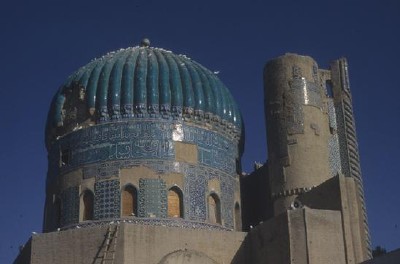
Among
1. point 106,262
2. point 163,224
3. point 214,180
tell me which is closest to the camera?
point 106,262

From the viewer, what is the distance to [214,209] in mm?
17797

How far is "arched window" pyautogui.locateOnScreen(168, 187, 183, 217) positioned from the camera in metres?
17.0

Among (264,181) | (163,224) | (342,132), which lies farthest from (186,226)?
(342,132)

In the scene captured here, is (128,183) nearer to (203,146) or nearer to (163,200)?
(163,200)

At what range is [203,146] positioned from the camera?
1802cm

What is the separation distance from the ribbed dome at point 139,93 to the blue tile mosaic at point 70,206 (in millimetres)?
1652

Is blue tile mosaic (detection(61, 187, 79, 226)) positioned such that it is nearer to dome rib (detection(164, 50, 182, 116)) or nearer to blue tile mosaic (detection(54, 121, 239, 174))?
blue tile mosaic (detection(54, 121, 239, 174))

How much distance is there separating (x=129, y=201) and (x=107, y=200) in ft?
1.64

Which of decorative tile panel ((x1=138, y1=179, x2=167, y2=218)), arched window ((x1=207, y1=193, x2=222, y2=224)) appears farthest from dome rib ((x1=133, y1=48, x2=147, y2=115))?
arched window ((x1=207, y1=193, x2=222, y2=224))

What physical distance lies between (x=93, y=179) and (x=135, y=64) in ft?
10.5

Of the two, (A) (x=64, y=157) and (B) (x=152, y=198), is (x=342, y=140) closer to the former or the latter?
(B) (x=152, y=198)

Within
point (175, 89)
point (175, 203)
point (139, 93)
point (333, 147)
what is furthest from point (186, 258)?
point (175, 89)

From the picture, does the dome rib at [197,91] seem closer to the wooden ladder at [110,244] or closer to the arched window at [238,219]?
the arched window at [238,219]

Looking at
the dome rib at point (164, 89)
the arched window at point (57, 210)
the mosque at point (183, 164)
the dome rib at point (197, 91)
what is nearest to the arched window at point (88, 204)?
the mosque at point (183, 164)
